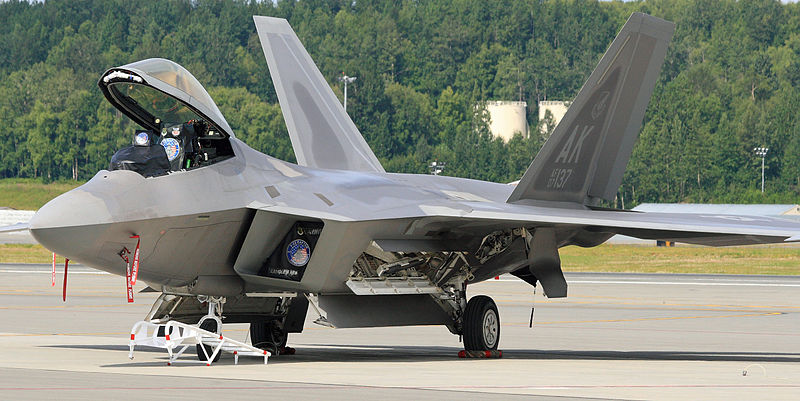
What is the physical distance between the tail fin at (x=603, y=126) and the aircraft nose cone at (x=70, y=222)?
5907mm

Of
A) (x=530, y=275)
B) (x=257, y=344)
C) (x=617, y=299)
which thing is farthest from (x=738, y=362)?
(x=617, y=299)

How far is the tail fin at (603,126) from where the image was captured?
54.2 feet

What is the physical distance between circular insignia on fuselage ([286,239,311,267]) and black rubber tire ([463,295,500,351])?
2571mm

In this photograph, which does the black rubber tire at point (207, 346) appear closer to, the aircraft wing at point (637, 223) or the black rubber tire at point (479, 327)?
the aircraft wing at point (637, 223)

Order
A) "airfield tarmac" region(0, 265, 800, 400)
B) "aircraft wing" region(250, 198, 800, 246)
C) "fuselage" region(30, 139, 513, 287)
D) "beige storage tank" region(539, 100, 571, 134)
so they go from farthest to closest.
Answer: "beige storage tank" region(539, 100, 571, 134), "aircraft wing" region(250, 198, 800, 246), "fuselage" region(30, 139, 513, 287), "airfield tarmac" region(0, 265, 800, 400)

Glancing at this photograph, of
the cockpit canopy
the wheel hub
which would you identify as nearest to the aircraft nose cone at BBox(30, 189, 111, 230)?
the cockpit canopy

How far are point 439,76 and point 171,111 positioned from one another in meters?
138

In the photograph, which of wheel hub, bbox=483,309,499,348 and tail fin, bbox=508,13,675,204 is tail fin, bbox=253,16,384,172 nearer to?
tail fin, bbox=508,13,675,204

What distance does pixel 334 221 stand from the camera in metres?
14.0

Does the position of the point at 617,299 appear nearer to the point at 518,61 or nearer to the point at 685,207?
the point at 685,207

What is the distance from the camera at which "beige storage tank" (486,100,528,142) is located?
426 feet

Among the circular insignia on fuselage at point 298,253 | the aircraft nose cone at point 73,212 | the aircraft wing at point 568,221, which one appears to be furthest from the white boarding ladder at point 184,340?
the aircraft wing at point 568,221

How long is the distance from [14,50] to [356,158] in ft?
459

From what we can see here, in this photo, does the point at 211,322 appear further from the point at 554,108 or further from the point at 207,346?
the point at 554,108
